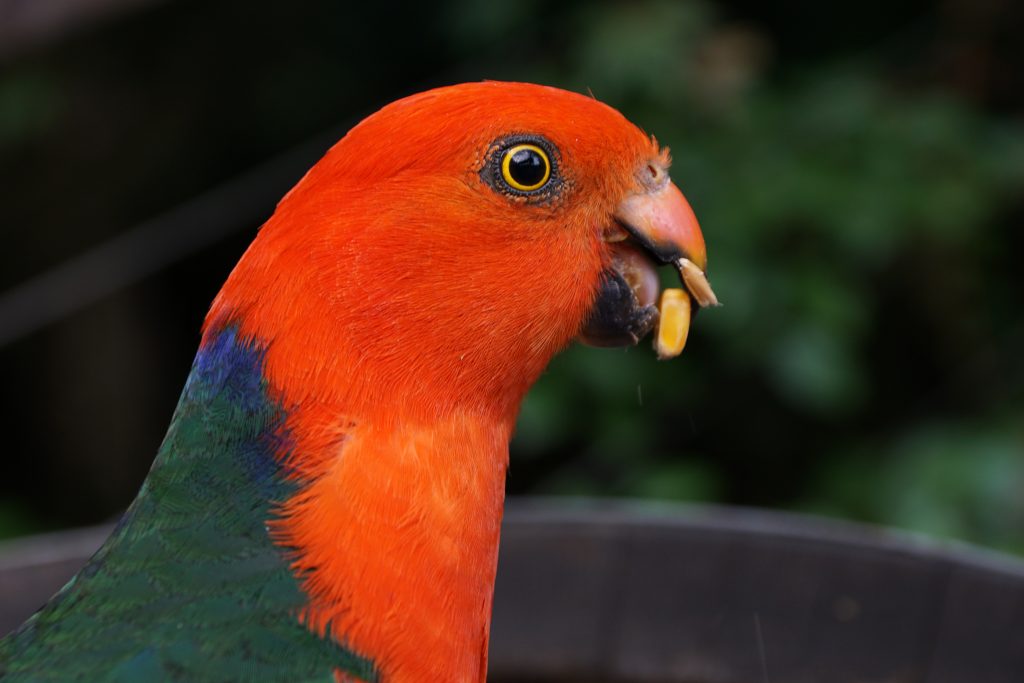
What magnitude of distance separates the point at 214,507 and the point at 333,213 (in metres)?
0.37

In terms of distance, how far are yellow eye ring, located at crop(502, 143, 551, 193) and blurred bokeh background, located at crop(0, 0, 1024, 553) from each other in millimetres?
1605

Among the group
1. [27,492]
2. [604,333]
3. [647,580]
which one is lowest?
[27,492]

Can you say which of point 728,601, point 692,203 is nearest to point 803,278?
point 692,203

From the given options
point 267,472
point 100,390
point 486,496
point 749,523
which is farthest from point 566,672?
point 100,390

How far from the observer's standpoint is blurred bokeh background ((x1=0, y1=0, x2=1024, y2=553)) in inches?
124

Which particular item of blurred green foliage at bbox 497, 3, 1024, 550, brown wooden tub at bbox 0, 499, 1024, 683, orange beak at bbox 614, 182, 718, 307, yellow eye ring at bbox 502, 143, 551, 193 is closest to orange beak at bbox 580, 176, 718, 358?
orange beak at bbox 614, 182, 718, 307

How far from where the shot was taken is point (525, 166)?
156 centimetres

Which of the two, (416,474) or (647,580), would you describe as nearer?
(416,474)

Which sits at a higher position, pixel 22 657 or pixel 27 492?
pixel 22 657

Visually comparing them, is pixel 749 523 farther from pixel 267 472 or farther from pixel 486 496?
pixel 267 472

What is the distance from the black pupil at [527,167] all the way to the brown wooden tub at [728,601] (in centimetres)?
94

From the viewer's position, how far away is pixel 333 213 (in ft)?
5.02

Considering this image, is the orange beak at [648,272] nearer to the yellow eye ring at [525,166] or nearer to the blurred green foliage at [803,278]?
the yellow eye ring at [525,166]

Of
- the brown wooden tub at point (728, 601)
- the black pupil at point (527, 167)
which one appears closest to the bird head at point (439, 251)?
the black pupil at point (527, 167)
